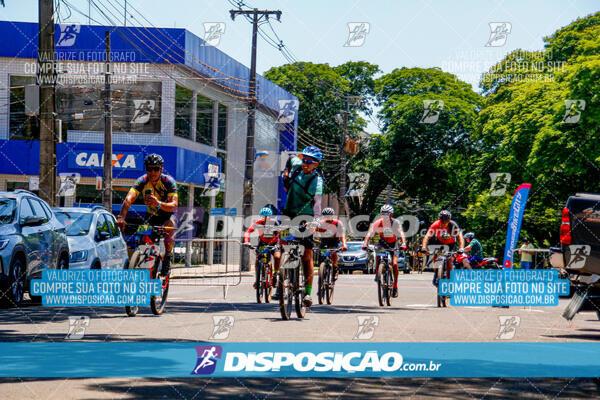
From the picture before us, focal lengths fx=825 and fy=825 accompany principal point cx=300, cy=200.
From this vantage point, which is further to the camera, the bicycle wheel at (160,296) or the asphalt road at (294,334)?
the bicycle wheel at (160,296)

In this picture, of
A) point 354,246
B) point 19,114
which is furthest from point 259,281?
point 354,246

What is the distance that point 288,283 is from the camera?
430 inches

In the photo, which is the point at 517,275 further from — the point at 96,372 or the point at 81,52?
the point at 81,52

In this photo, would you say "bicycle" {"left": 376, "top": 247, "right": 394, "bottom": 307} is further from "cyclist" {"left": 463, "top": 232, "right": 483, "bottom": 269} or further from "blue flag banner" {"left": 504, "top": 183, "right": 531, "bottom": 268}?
"blue flag banner" {"left": 504, "top": 183, "right": 531, "bottom": 268}

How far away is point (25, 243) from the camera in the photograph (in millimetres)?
12602

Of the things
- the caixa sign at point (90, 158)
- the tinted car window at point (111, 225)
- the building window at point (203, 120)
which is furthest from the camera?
the building window at point (203, 120)

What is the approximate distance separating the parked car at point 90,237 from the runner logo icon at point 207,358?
7651 mm

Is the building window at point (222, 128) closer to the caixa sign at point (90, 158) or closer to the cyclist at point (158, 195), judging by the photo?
the caixa sign at point (90, 158)

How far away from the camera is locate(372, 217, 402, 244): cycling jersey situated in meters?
15.9

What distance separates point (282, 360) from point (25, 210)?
741 cm

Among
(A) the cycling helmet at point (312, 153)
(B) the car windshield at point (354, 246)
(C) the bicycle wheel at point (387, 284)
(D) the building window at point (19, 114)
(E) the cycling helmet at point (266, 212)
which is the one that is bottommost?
(B) the car windshield at point (354, 246)

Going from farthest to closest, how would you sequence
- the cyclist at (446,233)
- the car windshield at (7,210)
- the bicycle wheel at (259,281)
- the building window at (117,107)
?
the building window at (117,107)
the cyclist at (446,233)
the bicycle wheel at (259,281)
the car windshield at (7,210)

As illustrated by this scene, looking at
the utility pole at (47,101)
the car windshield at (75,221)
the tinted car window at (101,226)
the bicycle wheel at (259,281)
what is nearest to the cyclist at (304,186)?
the bicycle wheel at (259,281)

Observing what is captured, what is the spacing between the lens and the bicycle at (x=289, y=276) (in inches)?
422
